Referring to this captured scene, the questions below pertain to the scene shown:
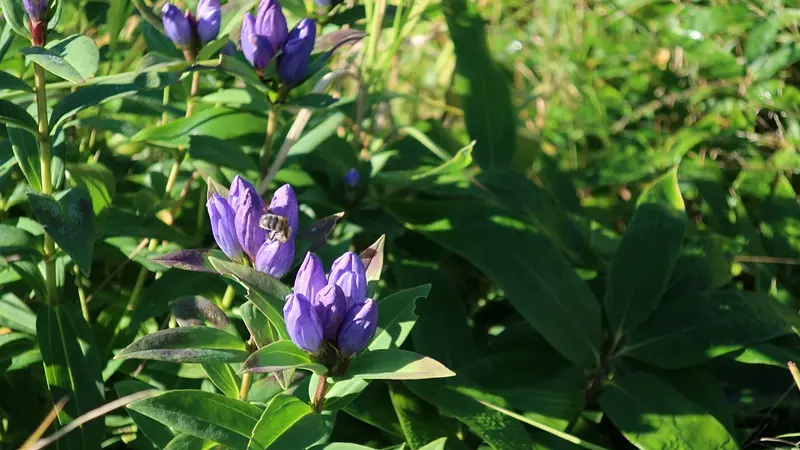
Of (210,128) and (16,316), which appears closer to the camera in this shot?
(16,316)

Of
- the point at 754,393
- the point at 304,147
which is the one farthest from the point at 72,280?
the point at 754,393

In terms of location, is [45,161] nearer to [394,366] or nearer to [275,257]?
[275,257]

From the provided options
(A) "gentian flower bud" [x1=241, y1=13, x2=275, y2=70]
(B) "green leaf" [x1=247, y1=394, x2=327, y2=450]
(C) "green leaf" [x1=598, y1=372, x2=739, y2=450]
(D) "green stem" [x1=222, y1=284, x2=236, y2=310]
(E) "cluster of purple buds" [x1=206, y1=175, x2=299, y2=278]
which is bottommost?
(C) "green leaf" [x1=598, y1=372, x2=739, y2=450]

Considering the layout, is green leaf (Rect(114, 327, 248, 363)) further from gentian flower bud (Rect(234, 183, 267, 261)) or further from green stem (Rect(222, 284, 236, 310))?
green stem (Rect(222, 284, 236, 310))

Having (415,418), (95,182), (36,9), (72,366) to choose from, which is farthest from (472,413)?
(36,9)

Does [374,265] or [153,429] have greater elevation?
[374,265]

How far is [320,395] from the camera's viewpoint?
83 centimetres

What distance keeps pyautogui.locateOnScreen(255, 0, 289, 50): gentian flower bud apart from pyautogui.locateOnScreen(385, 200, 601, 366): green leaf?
0.41 meters

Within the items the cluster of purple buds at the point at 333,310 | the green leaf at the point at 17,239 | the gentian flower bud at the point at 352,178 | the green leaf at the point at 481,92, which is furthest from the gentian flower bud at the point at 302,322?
the green leaf at the point at 481,92

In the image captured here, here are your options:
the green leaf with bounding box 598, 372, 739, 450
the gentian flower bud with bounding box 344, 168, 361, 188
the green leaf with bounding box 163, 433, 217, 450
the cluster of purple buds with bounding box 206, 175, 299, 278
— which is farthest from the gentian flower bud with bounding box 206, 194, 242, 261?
the green leaf with bounding box 598, 372, 739, 450

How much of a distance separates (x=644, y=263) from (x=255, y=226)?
2.25 feet

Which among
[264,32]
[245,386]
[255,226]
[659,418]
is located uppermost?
[264,32]

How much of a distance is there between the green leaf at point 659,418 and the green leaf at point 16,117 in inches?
32.2

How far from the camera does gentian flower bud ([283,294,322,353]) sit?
0.71 meters
